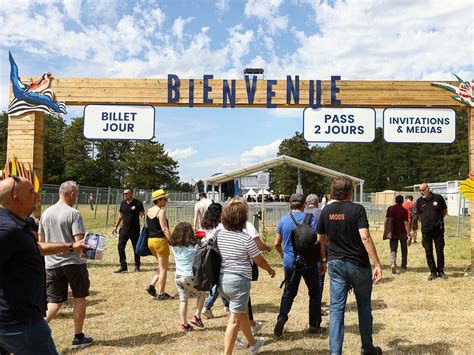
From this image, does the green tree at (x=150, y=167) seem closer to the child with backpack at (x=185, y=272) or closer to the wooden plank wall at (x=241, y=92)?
the wooden plank wall at (x=241, y=92)

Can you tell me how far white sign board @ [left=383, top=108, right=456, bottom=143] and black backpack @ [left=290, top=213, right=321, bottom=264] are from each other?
5671 millimetres

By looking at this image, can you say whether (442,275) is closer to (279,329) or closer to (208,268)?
(279,329)

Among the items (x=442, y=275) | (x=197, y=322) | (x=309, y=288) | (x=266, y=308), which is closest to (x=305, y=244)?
(x=309, y=288)

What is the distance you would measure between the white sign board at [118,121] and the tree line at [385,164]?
5435 centimetres

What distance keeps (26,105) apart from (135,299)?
5.21 meters

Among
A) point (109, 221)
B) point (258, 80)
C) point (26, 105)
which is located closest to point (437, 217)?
point (258, 80)

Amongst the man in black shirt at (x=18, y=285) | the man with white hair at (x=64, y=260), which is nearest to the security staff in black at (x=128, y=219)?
the man with white hair at (x=64, y=260)

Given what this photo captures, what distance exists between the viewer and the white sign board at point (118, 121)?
10211 millimetres

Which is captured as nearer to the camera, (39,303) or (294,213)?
(39,303)

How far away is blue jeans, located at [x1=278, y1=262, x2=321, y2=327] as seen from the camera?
550cm

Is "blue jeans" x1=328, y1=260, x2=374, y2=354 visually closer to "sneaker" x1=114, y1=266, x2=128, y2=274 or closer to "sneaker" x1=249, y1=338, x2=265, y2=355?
"sneaker" x1=249, y1=338, x2=265, y2=355

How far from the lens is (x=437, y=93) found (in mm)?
10242

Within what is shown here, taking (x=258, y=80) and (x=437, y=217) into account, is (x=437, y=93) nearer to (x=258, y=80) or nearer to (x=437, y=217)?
(x=437, y=217)

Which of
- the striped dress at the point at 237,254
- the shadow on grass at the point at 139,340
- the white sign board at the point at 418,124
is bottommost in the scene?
the shadow on grass at the point at 139,340
